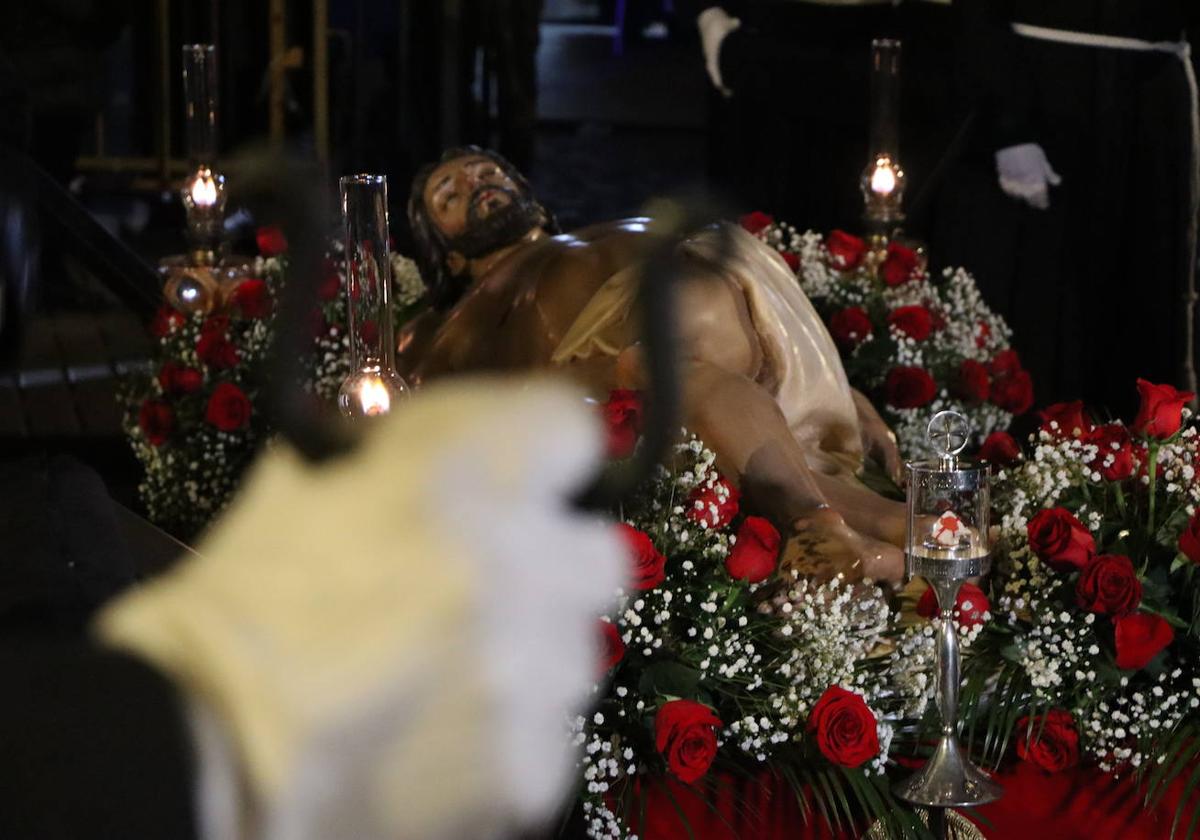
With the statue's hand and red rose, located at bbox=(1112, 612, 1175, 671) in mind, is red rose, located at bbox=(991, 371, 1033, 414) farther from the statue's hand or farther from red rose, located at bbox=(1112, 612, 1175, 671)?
red rose, located at bbox=(1112, 612, 1175, 671)

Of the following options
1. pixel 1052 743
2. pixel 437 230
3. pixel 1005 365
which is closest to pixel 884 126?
pixel 1005 365

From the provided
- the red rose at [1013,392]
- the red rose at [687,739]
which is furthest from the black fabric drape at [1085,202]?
the red rose at [687,739]

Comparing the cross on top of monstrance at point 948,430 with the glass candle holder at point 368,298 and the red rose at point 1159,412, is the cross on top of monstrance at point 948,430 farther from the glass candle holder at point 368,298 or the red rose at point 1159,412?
the glass candle holder at point 368,298

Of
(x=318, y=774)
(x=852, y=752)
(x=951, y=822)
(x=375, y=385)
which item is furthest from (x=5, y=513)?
(x=318, y=774)

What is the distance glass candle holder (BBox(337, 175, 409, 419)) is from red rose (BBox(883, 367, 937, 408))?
4.99 feet

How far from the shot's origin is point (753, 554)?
2344 mm

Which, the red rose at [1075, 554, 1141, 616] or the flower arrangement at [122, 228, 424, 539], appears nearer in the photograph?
the red rose at [1075, 554, 1141, 616]

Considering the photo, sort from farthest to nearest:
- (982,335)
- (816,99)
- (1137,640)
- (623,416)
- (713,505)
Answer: (816,99), (982,335), (713,505), (1137,640), (623,416)

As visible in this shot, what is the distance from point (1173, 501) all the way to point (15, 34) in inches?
208

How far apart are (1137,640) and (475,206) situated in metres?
1.68

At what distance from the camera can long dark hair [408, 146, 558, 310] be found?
3477 millimetres

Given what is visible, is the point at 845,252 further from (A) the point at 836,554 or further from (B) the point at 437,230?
(A) the point at 836,554

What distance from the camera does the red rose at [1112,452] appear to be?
254cm

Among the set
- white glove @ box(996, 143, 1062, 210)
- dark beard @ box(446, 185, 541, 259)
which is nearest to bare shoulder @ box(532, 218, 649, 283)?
dark beard @ box(446, 185, 541, 259)
